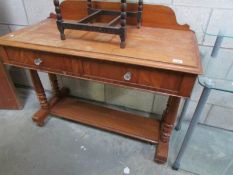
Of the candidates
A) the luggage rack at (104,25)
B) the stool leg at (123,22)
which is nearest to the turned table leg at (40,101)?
the luggage rack at (104,25)

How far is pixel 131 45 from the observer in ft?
3.12

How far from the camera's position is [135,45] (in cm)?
95

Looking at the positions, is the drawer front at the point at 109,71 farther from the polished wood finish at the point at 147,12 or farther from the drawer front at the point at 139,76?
the polished wood finish at the point at 147,12

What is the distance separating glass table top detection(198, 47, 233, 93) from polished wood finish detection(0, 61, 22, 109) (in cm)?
148

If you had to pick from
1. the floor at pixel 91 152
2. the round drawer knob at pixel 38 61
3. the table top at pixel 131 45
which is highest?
the table top at pixel 131 45

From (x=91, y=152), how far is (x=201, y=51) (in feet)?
3.38

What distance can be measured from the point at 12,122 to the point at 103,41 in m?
1.16

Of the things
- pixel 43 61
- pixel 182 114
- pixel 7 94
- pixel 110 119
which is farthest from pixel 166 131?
pixel 7 94

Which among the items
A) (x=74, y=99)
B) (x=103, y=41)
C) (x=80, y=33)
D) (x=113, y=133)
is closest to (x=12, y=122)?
(x=74, y=99)

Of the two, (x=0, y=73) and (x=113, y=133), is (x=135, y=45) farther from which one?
(x=0, y=73)

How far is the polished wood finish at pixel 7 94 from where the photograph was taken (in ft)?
4.98

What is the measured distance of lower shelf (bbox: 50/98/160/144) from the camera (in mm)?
1342

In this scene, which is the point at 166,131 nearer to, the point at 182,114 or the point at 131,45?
the point at 182,114

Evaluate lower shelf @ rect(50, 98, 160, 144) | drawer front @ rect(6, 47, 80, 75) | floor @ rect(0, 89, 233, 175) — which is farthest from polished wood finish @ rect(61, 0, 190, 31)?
floor @ rect(0, 89, 233, 175)
